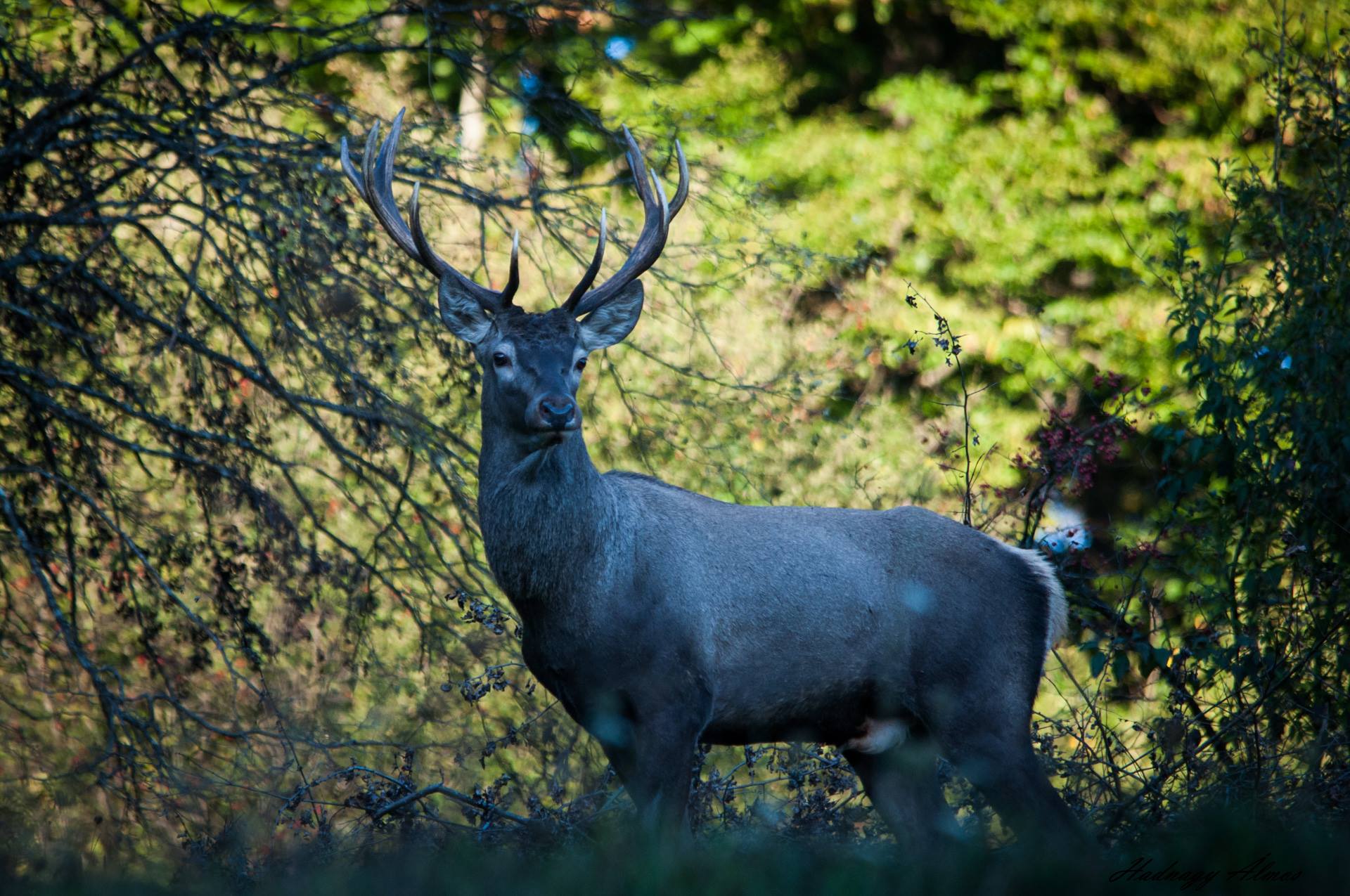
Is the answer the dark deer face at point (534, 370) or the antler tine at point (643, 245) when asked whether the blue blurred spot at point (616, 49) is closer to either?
the antler tine at point (643, 245)

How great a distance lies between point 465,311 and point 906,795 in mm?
2738

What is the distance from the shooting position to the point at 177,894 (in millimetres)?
3748

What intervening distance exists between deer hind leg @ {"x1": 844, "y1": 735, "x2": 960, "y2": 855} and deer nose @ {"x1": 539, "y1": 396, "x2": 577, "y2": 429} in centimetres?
195

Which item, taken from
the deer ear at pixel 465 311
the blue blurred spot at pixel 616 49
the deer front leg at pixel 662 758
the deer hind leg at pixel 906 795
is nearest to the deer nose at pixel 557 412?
the deer ear at pixel 465 311

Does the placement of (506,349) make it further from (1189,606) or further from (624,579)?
(1189,606)

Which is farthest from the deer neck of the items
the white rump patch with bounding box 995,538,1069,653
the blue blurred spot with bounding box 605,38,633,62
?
the blue blurred spot with bounding box 605,38,633,62

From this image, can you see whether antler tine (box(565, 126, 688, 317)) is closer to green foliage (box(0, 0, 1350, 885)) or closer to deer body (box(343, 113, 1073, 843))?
deer body (box(343, 113, 1073, 843))

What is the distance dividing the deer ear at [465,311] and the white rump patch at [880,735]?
225 cm

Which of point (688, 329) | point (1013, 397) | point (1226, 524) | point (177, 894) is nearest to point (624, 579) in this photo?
point (177, 894)

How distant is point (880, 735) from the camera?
5.63 meters

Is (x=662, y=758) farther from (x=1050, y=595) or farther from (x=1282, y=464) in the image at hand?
(x=1282, y=464)

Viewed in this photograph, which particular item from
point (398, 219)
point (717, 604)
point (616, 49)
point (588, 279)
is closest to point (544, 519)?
point (717, 604)

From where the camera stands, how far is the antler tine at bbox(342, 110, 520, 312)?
549 cm

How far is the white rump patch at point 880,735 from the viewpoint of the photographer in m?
5.62
